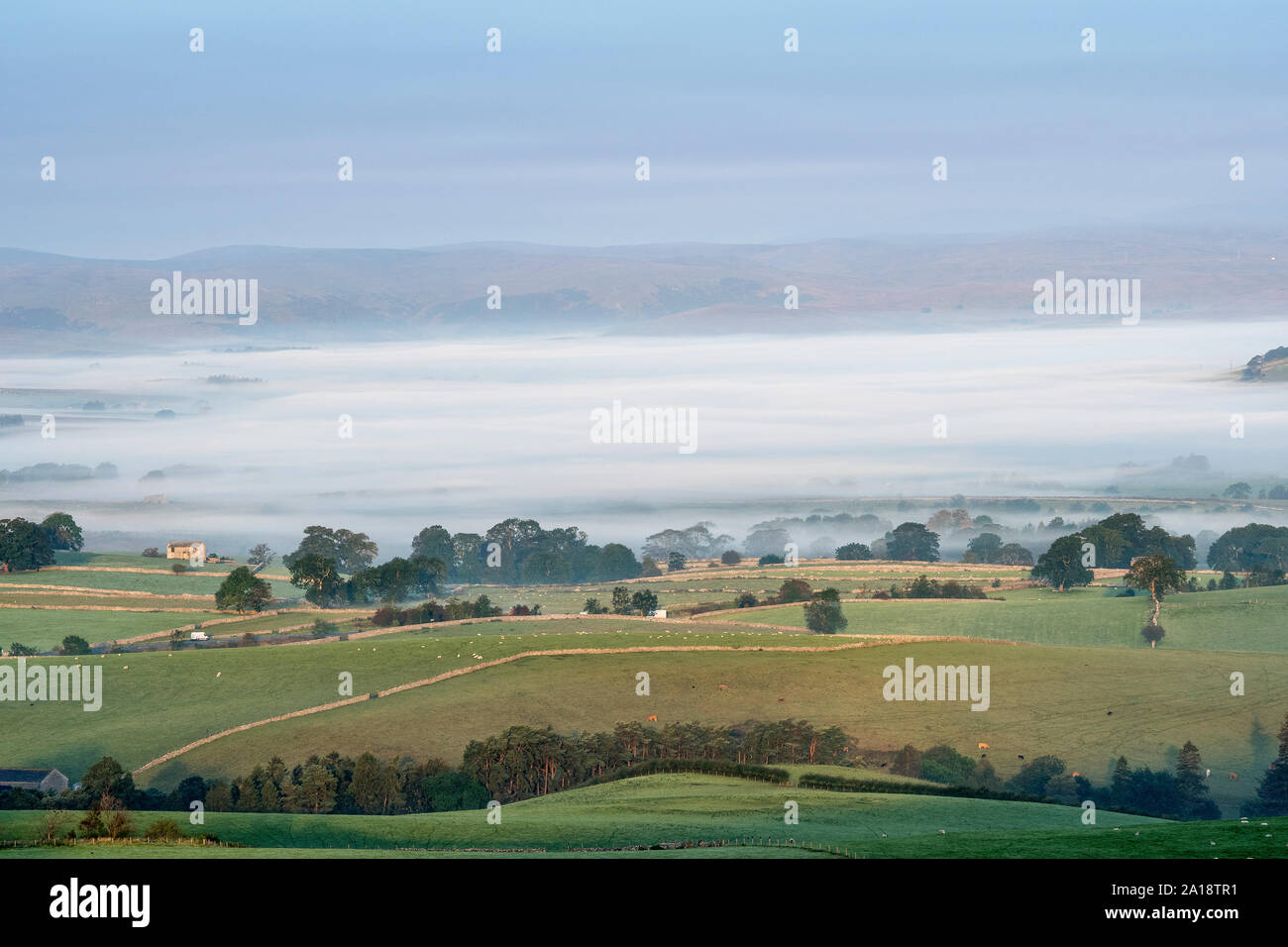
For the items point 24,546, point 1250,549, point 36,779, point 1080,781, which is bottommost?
point 1080,781

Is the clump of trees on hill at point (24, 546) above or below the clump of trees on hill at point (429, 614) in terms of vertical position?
above

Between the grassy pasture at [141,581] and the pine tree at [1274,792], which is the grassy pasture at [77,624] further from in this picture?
the pine tree at [1274,792]

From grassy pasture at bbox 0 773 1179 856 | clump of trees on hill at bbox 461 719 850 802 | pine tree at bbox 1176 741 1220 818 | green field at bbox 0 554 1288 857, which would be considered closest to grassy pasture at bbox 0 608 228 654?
green field at bbox 0 554 1288 857

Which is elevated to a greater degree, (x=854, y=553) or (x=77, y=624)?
(x=854, y=553)

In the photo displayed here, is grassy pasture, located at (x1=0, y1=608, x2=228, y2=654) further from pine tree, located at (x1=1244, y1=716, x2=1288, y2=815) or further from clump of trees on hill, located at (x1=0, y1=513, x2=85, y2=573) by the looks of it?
pine tree, located at (x1=1244, y1=716, x2=1288, y2=815)

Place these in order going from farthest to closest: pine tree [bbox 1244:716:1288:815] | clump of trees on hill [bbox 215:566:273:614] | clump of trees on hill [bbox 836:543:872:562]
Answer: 1. clump of trees on hill [bbox 836:543:872:562]
2. clump of trees on hill [bbox 215:566:273:614]
3. pine tree [bbox 1244:716:1288:815]

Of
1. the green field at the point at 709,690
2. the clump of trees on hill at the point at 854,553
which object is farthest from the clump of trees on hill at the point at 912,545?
the green field at the point at 709,690

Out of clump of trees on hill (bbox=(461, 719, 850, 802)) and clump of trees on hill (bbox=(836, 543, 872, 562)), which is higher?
clump of trees on hill (bbox=(836, 543, 872, 562))

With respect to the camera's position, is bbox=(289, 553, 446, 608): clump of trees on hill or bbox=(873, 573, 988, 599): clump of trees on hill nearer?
bbox=(873, 573, 988, 599): clump of trees on hill

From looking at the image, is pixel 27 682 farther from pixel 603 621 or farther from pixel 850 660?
pixel 850 660

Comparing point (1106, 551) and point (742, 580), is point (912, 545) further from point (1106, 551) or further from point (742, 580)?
point (742, 580)

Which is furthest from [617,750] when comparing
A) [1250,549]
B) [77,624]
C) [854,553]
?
[1250,549]
